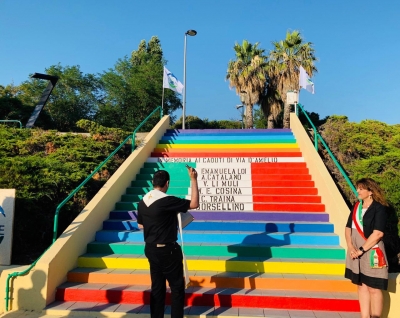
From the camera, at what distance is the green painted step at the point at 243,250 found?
4703mm

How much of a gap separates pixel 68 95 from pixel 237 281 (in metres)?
22.2

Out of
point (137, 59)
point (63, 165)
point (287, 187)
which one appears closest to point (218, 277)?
point (287, 187)

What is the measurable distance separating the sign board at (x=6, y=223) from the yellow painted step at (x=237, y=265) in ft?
3.68

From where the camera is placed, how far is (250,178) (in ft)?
23.9

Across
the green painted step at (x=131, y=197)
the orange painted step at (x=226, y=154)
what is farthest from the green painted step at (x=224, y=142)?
the green painted step at (x=131, y=197)

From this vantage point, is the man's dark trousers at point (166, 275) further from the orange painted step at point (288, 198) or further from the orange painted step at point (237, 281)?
the orange painted step at point (288, 198)

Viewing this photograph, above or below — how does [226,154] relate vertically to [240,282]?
above

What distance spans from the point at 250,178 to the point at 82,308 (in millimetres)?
4661

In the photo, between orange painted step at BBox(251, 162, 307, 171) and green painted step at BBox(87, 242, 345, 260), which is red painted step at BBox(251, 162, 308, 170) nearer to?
orange painted step at BBox(251, 162, 307, 171)

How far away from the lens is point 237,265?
4.54m

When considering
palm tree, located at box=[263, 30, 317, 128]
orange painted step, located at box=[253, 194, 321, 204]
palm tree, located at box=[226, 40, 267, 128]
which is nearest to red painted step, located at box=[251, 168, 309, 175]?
orange painted step, located at box=[253, 194, 321, 204]

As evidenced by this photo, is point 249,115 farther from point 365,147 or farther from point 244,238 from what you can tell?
point 244,238

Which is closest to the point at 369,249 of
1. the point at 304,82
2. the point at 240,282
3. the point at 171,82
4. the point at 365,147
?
the point at 240,282

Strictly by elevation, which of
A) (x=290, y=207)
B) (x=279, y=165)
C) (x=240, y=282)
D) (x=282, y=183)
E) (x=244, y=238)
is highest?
(x=279, y=165)
